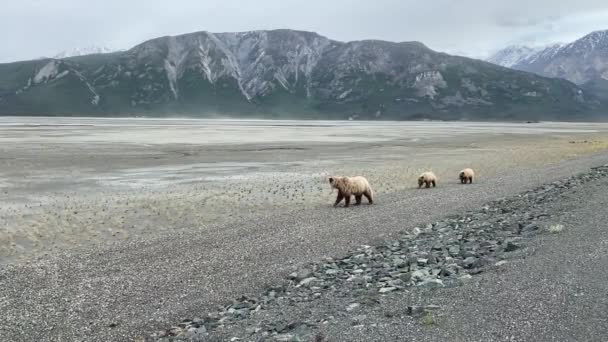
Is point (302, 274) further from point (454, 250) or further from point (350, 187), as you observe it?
point (350, 187)

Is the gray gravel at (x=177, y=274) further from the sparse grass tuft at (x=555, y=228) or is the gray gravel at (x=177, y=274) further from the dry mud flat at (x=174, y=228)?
the sparse grass tuft at (x=555, y=228)

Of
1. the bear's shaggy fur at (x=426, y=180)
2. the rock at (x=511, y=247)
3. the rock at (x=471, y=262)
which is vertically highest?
the rock at (x=511, y=247)

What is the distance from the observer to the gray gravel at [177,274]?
32.7 ft

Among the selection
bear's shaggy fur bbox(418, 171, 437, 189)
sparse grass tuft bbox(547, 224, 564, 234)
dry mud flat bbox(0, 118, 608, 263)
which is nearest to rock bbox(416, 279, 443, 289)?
sparse grass tuft bbox(547, 224, 564, 234)

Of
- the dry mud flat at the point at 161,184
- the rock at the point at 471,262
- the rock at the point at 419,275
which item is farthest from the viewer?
the dry mud flat at the point at 161,184

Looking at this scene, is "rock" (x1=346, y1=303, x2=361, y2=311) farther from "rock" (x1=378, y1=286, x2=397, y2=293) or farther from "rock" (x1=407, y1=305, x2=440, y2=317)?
"rock" (x1=407, y1=305, x2=440, y2=317)

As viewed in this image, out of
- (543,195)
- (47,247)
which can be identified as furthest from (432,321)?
(543,195)

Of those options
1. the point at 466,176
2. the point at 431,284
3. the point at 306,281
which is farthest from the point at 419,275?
the point at 466,176

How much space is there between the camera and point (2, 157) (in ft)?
140

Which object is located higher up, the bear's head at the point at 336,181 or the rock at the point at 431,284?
the bear's head at the point at 336,181

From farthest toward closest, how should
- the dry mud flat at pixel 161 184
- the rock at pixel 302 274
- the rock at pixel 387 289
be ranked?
the dry mud flat at pixel 161 184, the rock at pixel 302 274, the rock at pixel 387 289

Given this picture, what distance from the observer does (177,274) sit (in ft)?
42.7

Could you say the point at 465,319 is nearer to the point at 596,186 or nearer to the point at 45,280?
the point at 45,280

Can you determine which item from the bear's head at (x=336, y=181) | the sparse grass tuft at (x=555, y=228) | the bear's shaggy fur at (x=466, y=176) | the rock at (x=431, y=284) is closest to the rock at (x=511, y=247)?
the sparse grass tuft at (x=555, y=228)
